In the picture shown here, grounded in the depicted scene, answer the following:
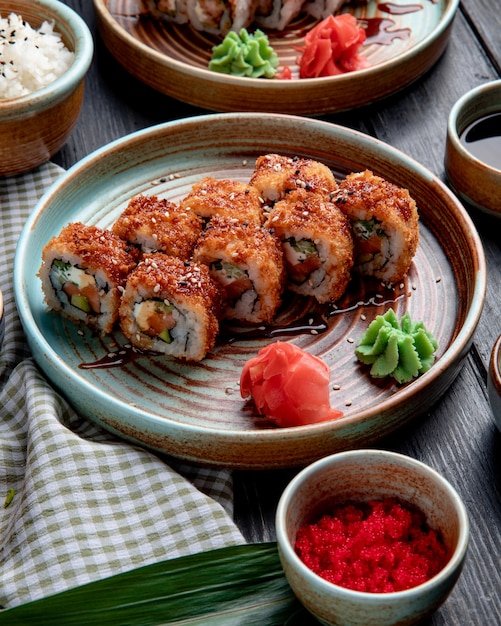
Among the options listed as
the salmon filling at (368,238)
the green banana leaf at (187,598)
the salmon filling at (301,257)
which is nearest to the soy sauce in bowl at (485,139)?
the salmon filling at (368,238)

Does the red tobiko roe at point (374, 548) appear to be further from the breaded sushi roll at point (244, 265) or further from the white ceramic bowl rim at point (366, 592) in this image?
the breaded sushi roll at point (244, 265)

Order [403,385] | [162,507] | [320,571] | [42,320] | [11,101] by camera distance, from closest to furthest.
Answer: [320,571] < [162,507] < [403,385] < [42,320] < [11,101]

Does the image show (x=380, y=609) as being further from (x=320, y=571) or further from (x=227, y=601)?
(x=227, y=601)

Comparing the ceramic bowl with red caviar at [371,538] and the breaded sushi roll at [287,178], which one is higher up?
the breaded sushi roll at [287,178]

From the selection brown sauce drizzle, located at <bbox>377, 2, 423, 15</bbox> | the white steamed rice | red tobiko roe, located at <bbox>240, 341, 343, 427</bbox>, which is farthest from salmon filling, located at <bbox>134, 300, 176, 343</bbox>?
brown sauce drizzle, located at <bbox>377, 2, 423, 15</bbox>

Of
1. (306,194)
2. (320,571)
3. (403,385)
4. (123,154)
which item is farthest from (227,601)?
(123,154)

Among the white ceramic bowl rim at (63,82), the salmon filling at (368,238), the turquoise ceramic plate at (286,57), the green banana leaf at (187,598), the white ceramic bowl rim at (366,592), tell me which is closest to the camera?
the white ceramic bowl rim at (366,592)

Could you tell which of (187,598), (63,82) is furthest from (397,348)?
(63,82)
